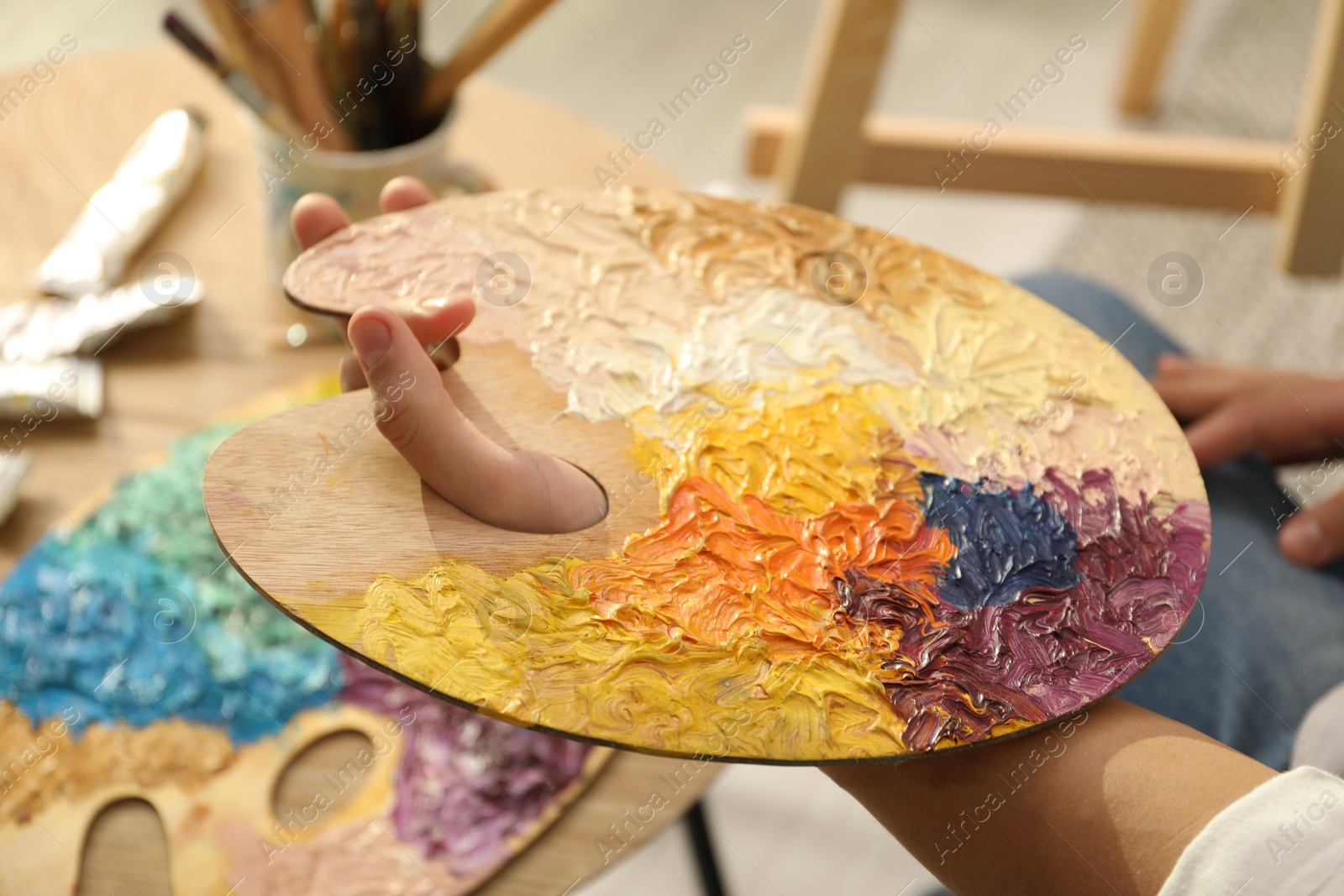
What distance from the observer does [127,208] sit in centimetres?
69

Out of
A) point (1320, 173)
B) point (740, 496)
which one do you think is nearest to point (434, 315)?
point (740, 496)

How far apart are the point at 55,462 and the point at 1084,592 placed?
568 mm

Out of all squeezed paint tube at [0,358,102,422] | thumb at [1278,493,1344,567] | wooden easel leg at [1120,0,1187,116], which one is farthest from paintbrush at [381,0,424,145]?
wooden easel leg at [1120,0,1187,116]

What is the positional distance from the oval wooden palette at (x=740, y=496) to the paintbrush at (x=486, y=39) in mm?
153

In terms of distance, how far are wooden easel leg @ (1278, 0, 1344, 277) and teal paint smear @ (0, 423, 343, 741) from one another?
884mm

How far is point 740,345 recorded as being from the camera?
1.52 feet

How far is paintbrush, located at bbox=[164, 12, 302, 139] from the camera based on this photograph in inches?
22.9

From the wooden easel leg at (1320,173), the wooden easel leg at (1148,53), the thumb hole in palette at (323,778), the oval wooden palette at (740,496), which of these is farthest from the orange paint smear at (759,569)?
the wooden easel leg at (1148,53)

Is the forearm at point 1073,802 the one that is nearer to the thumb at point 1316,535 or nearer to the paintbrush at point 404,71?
the thumb at point 1316,535

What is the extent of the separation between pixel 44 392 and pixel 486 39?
33 cm

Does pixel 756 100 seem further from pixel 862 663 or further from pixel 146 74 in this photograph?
pixel 862 663

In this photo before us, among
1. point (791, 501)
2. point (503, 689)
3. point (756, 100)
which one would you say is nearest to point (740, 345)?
point (791, 501)

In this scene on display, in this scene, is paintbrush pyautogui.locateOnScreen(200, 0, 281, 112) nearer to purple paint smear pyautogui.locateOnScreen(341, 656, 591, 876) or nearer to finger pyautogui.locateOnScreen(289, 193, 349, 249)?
finger pyautogui.locateOnScreen(289, 193, 349, 249)

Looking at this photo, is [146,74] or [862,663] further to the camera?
[146,74]
